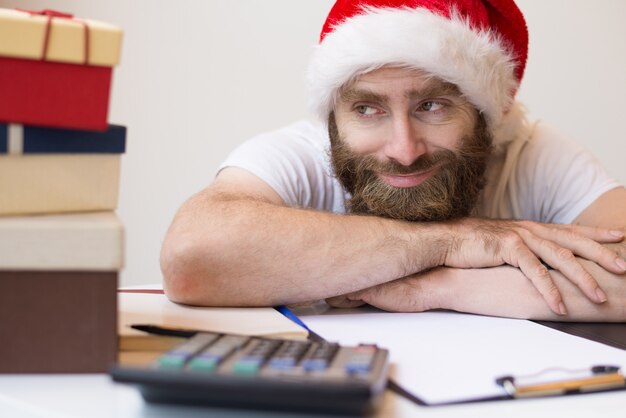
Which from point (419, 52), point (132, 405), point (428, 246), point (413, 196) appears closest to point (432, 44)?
point (419, 52)

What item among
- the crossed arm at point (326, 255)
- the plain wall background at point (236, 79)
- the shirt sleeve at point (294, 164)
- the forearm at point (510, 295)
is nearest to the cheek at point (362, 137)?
the shirt sleeve at point (294, 164)

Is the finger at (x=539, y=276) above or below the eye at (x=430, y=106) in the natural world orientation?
below

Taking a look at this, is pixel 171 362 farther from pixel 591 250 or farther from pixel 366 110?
pixel 366 110

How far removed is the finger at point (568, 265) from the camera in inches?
47.3

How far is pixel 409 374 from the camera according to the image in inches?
31.9

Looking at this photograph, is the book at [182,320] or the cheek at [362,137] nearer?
the book at [182,320]

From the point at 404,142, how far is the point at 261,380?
890 mm

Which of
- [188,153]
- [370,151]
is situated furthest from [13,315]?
[188,153]

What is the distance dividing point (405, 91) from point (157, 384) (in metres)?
0.96

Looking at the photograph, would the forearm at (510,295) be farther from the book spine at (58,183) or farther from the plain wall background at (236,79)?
the plain wall background at (236,79)

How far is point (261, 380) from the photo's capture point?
635 mm

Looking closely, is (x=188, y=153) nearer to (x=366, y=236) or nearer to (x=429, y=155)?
(x=429, y=155)

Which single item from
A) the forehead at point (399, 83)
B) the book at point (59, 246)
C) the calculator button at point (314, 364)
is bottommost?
the calculator button at point (314, 364)

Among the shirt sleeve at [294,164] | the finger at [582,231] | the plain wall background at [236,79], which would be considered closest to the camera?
the finger at [582,231]
